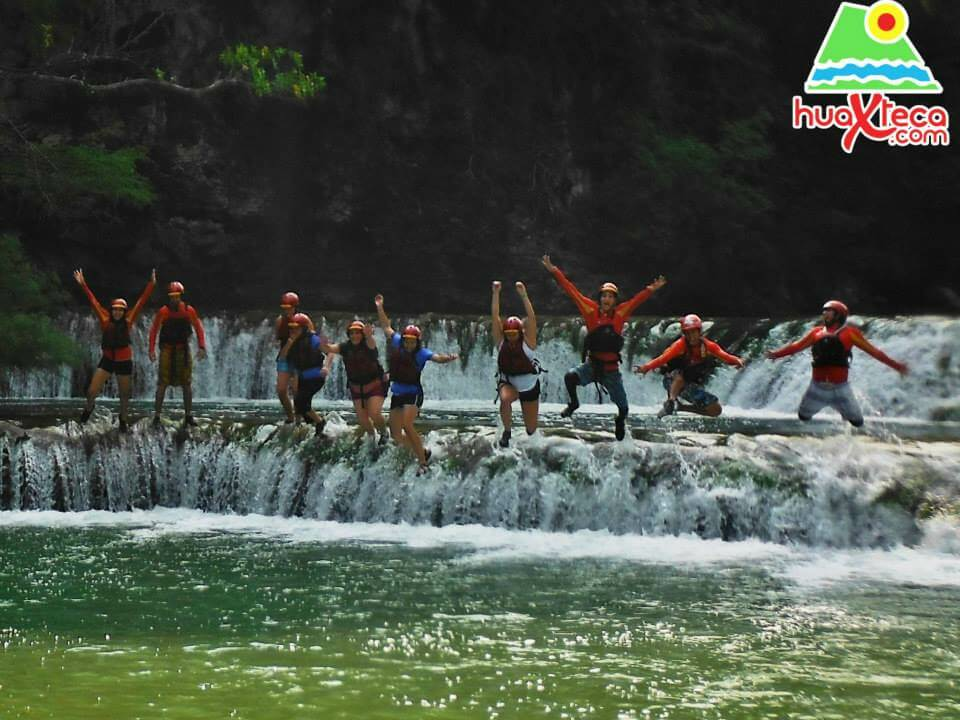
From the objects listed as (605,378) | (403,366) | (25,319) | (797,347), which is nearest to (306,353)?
(403,366)

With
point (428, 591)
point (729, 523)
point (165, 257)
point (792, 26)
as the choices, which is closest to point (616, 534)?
point (729, 523)

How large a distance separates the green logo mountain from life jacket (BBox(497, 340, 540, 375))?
24454 millimetres

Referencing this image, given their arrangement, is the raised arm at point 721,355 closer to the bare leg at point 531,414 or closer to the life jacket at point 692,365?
the life jacket at point 692,365

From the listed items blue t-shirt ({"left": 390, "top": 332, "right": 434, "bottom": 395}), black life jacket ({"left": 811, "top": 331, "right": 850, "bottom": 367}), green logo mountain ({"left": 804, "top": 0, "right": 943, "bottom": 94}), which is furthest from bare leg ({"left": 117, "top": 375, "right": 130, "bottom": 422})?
green logo mountain ({"left": 804, "top": 0, "right": 943, "bottom": 94})

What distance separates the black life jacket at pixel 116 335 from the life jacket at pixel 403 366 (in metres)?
3.24

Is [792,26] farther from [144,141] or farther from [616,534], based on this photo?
[616,534]

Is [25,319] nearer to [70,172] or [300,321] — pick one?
[70,172]

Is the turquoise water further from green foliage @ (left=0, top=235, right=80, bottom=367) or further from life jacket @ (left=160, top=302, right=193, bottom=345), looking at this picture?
green foliage @ (left=0, top=235, right=80, bottom=367)

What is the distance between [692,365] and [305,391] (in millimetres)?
4223

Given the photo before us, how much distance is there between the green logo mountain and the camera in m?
37.4

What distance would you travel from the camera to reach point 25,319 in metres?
22.0

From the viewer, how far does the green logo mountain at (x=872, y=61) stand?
3744cm

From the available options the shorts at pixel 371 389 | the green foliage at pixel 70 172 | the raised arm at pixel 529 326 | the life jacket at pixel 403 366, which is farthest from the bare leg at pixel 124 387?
the green foliage at pixel 70 172

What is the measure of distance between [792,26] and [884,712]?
3186 cm
